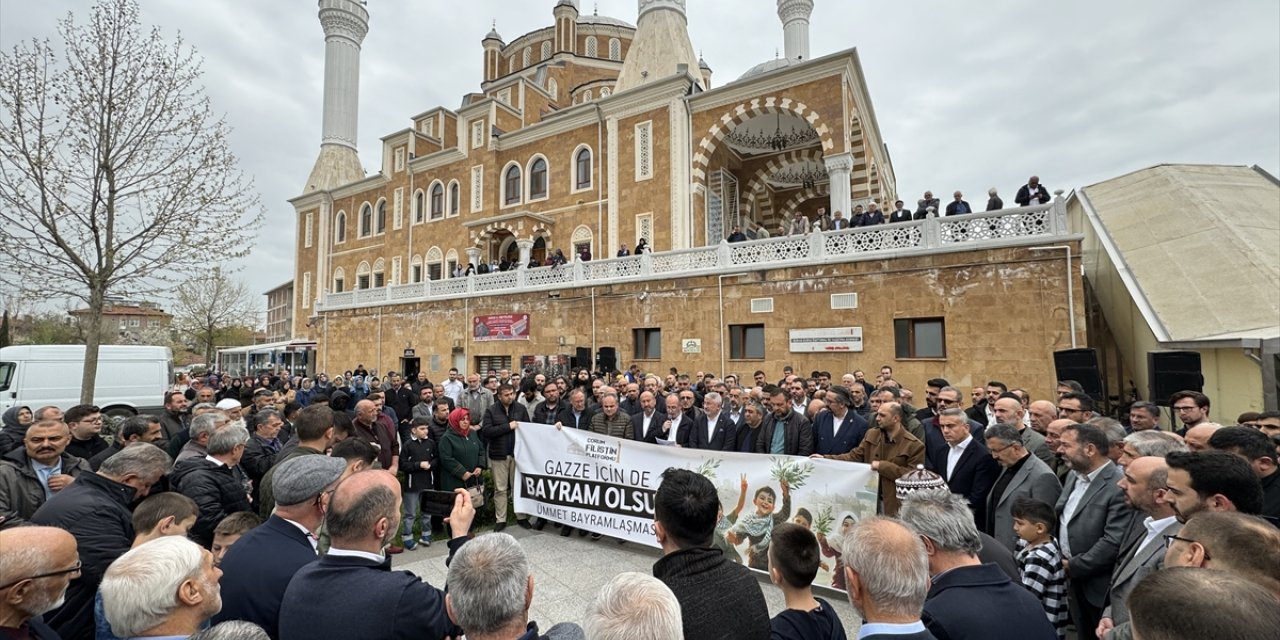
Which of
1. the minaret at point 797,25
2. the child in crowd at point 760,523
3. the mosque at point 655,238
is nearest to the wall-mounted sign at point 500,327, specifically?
the mosque at point 655,238

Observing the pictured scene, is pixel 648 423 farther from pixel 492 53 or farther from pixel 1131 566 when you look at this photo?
pixel 492 53

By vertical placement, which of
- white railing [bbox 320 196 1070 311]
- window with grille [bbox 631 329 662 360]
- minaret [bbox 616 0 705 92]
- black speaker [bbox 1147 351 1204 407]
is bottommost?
black speaker [bbox 1147 351 1204 407]

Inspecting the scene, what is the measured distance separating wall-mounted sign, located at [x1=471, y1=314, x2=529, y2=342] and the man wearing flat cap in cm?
1553

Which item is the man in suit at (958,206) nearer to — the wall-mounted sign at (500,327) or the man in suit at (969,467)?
the man in suit at (969,467)

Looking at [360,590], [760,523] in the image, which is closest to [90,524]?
[360,590]

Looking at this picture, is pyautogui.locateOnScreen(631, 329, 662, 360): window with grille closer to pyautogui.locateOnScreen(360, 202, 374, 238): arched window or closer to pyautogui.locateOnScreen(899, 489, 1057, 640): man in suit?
pyautogui.locateOnScreen(899, 489, 1057, 640): man in suit

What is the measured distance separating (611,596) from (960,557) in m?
1.40

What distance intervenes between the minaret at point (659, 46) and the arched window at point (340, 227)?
17894 millimetres

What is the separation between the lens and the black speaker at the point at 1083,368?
7.56 meters

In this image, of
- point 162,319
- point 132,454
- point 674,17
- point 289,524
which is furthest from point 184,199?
point 162,319

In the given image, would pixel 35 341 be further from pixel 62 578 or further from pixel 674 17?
pixel 62 578

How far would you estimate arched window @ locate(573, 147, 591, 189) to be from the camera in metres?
21.6

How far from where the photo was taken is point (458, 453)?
5973mm

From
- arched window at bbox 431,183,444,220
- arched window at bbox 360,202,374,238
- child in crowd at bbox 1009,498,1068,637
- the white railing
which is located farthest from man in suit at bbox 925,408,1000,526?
arched window at bbox 360,202,374,238
